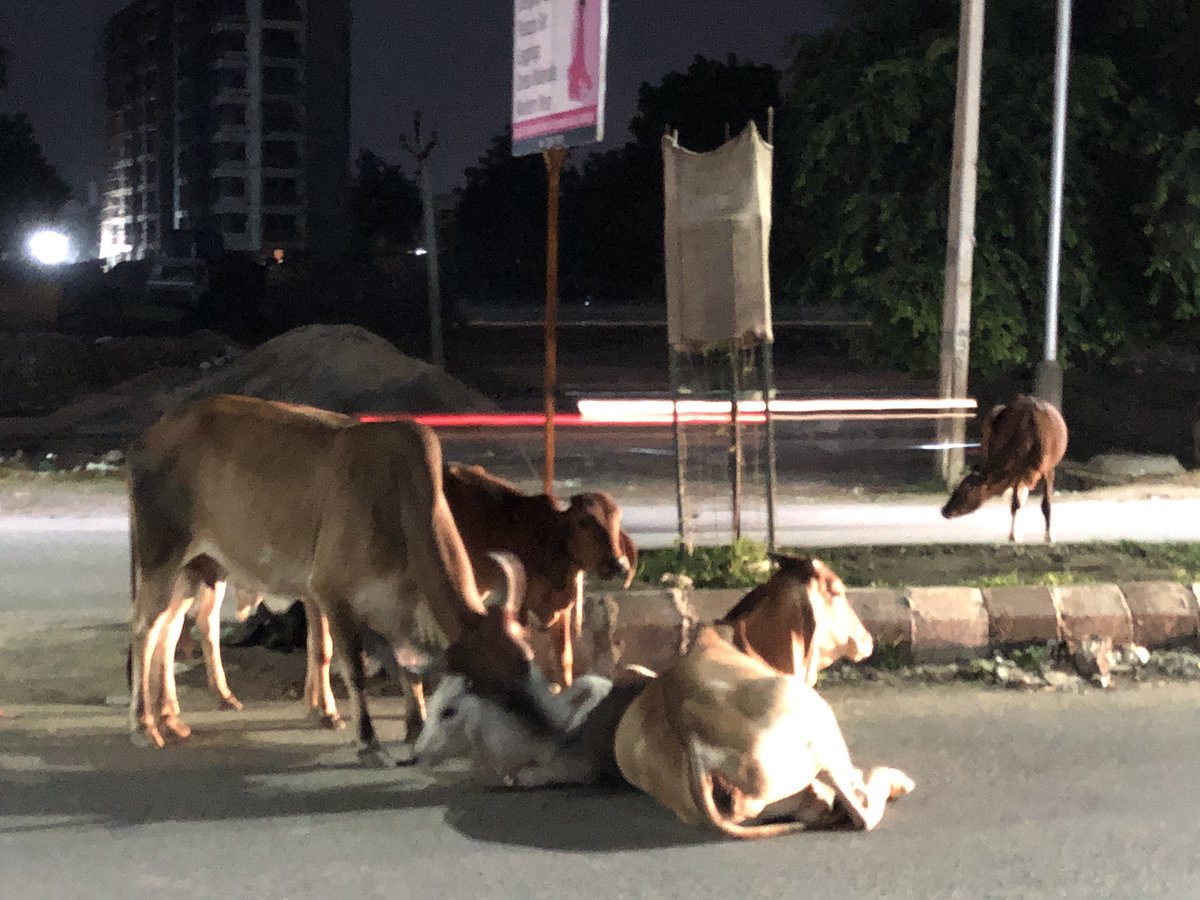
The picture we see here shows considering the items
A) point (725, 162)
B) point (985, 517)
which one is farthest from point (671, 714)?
point (985, 517)

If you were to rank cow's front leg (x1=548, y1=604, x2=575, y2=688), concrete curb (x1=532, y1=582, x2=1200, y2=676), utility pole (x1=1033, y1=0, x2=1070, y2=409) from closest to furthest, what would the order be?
1. cow's front leg (x1=548, y1=604, x2=575, y2=688)
2. concrete curb (x1=532, y1=582, x2=1200, y2=676)
3. utility pole (x1=1033, y1=0, x2=1070, y2=409)

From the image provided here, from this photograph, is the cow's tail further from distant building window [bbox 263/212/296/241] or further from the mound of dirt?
distant building window [bbox 263/212/296/241]

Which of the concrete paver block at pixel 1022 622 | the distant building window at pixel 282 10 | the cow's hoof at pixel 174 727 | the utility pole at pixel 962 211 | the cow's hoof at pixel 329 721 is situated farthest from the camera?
the distant building window at pixel 282 10

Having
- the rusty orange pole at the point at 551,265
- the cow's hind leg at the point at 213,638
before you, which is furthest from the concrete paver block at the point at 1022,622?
the cow's hind leg at the point at 213,638

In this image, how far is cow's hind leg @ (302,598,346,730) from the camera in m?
7.08

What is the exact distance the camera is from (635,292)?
2090 inches

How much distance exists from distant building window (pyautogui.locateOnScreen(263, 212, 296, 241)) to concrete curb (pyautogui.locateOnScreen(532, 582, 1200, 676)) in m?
81.0

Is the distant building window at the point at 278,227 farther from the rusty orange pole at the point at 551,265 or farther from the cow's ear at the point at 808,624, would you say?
the cow's ear at the point at 808,624

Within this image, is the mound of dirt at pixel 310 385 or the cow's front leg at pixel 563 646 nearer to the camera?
the cow's front leg at pixel 563 646

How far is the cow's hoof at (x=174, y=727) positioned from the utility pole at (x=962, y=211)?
1200 cm

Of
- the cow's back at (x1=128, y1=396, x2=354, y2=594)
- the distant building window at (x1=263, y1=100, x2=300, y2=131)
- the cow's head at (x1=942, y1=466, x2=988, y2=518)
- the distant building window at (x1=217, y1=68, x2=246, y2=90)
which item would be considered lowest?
the cow's head at (x1=942, y1=466, x2=988, y2=518)

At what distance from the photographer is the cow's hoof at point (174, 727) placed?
6840 mm

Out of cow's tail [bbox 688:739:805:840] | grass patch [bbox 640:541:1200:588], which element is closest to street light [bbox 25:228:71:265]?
grass patch [bbox 640:541:1200:588]

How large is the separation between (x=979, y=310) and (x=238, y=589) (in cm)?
1329
